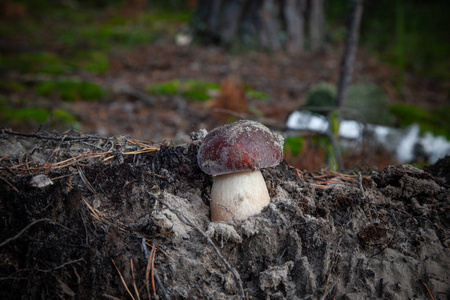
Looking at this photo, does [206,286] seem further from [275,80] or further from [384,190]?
[275,80]

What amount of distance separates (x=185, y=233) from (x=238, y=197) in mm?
379

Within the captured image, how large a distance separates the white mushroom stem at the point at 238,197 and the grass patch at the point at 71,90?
5.72m

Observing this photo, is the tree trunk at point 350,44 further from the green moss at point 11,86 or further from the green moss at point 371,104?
the green moss at point 11,86

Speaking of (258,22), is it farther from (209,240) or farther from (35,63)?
(209,240)

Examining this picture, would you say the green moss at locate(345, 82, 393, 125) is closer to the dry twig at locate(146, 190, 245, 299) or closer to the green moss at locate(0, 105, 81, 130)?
the dry twig at locate(146, 190, 245, 299)

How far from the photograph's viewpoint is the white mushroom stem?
71.4 inches

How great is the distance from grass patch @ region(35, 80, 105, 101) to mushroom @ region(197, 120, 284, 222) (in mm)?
A: 5672

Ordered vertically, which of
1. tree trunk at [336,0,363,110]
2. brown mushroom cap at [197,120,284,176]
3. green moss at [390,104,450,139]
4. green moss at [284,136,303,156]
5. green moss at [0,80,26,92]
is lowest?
green moss at [284,136,303,156]

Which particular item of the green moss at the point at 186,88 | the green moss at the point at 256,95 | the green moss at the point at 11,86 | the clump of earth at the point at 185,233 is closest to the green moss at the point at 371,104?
the green moss at the point at 256,95

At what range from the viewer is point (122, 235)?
1618 mm

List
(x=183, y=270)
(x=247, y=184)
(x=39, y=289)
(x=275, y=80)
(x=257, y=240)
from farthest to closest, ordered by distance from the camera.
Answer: (x=275, y=80), (x=247, y=184), (x=257, y=240), (x=183, y=270), (x=39, y=289)

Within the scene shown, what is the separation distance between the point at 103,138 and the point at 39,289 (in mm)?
967

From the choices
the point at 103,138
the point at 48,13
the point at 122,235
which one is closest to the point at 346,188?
the point at 122,235

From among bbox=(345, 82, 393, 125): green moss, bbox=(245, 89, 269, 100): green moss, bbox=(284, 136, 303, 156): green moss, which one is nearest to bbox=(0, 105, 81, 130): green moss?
bbox=(284, 136, 303, 156): green moss
